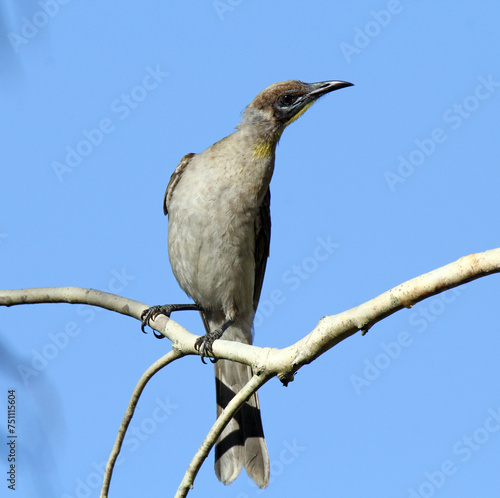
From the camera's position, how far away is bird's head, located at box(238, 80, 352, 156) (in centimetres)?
650

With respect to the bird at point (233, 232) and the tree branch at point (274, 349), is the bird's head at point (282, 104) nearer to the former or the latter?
the bird at point (233, 232)

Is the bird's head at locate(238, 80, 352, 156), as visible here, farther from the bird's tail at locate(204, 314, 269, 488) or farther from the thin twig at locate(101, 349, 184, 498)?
the thin twig at locate(101, 349, 184, 498)

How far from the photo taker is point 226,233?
6.03 m

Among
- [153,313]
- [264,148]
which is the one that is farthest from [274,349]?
[264,148]

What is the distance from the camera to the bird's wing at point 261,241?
6.35m

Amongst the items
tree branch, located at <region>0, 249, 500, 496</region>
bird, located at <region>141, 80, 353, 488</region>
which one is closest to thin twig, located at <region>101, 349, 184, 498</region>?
tree branch, located at <region>0, 249, 500, 496</region>

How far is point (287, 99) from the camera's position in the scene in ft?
21.7

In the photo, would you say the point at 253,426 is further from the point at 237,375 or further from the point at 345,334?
the point at 345,334

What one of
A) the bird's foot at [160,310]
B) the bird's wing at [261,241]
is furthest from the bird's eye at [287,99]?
the bird's foot at [160,310]

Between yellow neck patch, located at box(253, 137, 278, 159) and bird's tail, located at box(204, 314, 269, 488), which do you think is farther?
yellow neck patch, located at box(253, 137, 278, 159)

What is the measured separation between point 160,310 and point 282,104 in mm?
2313

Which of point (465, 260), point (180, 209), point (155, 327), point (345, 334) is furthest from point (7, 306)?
point (465, 260)

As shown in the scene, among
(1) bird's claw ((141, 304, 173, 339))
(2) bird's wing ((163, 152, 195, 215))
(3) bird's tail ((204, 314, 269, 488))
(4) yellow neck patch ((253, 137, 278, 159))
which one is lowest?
(3) bird's tail ((204, 314, 269, 488))

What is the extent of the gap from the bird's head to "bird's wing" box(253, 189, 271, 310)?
603mm
